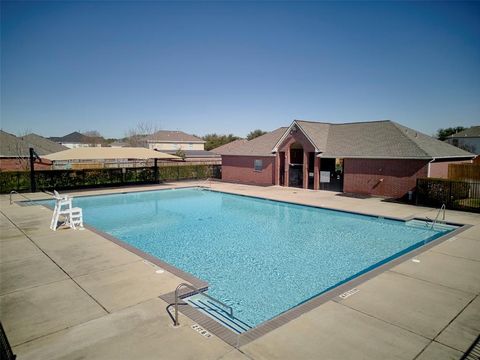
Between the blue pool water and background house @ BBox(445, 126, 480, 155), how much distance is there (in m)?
55.6

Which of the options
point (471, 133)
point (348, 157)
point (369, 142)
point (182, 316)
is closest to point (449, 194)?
point (348, 157)

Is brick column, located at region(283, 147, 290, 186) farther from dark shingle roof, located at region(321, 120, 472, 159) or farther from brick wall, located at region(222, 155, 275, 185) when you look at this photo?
dark shingle roof, located at region(321, 120, 472, 159)

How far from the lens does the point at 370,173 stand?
71.2 feet

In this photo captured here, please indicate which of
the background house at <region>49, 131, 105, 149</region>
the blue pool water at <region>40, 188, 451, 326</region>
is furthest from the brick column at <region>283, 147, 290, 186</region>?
the background house at <region>49, 131, 105, 149</region>

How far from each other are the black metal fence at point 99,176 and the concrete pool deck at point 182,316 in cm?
1614

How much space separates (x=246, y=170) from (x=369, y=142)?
1193 cm

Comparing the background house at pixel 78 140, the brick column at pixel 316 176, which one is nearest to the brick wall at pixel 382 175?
the brick column at pixel 316 176

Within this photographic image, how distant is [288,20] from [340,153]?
1019 cm

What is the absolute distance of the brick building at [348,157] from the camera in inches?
A: 792

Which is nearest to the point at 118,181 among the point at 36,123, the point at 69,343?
the point at 69,343

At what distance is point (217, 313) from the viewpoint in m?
6.82

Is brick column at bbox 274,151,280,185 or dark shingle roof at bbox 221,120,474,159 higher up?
dark shingle roof at bbox 221,120,474,159

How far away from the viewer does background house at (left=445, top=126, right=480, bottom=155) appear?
56.9m

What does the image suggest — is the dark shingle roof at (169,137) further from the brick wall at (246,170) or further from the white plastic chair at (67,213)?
the white plastic chair at (67,213)
